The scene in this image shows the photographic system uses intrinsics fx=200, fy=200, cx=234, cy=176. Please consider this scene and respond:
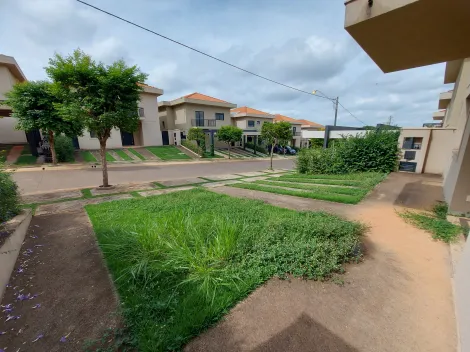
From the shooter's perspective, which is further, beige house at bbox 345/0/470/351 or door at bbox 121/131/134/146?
door at bbox 121/131/134/146

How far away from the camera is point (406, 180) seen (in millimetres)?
9000

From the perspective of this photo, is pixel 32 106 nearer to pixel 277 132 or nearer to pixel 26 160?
pixel 26 160

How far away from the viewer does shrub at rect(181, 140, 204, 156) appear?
2344 cm

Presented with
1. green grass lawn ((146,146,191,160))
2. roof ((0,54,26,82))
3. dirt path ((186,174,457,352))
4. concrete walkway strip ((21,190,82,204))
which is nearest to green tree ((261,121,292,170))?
green grass lawn ((146,146,191,160))

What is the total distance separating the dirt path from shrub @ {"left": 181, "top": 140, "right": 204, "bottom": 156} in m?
21.4

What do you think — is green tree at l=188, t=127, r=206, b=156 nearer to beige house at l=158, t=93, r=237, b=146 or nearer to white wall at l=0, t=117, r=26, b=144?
beige house at l=158, t=93, r=237, b=146

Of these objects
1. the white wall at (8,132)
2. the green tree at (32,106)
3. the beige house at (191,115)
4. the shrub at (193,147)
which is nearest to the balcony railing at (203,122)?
the beige house at (191,115)

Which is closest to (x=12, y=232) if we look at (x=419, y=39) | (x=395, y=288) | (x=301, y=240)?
(x=301, y=240)

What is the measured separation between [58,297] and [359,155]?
13.3 m

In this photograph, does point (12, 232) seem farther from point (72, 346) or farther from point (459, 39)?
point (459, 39)

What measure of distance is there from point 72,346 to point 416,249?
4.86 meters

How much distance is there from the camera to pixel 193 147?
→ 24562 mm

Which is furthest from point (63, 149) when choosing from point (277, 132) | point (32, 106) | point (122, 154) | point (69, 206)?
point (277, 132)

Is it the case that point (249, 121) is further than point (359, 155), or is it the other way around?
point (249, 121)
